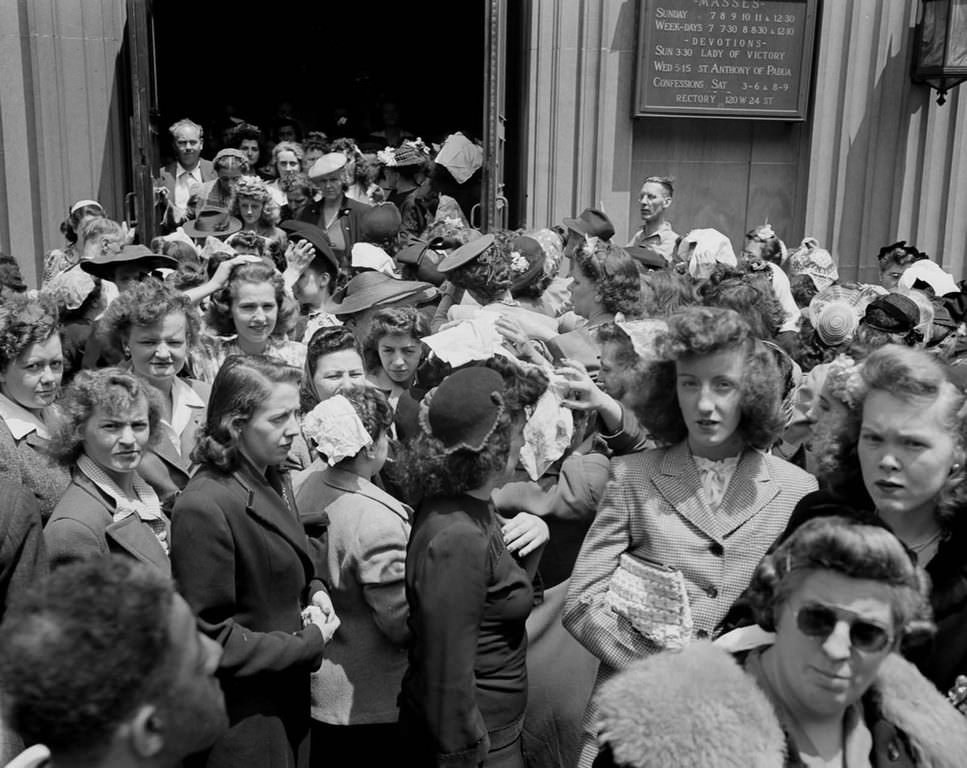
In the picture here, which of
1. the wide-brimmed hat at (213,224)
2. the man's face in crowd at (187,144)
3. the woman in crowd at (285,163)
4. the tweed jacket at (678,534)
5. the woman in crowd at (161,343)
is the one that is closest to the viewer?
the tweed jacket at (678,534)

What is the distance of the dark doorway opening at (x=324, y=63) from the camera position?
14.7 m

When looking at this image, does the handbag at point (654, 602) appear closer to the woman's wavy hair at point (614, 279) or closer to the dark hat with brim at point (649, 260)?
the woman's wavy hair at point (614, 279)

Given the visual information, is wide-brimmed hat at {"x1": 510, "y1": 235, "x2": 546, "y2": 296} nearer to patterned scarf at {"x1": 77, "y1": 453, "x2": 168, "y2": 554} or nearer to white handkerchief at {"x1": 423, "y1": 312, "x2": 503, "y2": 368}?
white handkerchief at {"x1": 423, "y1": 312, "x2": 503, "y2": 368}

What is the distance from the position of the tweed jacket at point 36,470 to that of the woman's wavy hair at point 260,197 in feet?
12.3

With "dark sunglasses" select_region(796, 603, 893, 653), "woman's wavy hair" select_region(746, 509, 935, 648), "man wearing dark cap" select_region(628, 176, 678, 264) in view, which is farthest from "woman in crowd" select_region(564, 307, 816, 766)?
"man wearing dark cap" select_region(628, 176, 678, 264)

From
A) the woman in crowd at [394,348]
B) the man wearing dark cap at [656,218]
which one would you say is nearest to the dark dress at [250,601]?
the woman in crowd at [394,348]

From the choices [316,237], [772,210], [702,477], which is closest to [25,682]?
[702,477]

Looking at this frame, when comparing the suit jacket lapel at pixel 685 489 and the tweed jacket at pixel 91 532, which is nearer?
the suit jacket lapel at pixel 685 489

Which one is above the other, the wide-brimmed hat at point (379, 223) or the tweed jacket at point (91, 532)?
the wide-brimmed hat at point (379, 223)

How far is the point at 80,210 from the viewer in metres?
7.40

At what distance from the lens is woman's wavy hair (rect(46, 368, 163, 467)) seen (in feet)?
10.8

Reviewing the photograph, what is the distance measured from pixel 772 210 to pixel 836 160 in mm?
735

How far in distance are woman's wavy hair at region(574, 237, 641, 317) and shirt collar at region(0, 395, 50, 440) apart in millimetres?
2402

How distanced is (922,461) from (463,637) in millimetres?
1231
